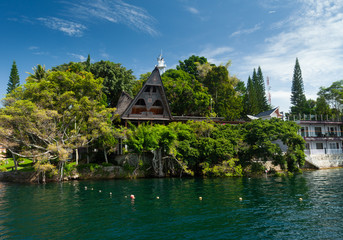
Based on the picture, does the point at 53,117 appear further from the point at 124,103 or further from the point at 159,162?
the point at 159,162

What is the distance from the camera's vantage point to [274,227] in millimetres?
11094

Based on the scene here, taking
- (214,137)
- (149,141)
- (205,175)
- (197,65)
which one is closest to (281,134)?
(214,137)

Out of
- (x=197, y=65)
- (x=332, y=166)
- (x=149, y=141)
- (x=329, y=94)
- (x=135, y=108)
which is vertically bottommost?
(x=332, y=166)

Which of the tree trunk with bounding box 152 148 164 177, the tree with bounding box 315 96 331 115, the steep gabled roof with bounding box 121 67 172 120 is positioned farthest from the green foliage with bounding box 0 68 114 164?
the tree with bounding box 315 96 331 115

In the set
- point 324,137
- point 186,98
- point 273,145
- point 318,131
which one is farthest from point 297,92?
point 273,145

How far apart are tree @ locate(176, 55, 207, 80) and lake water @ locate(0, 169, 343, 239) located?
4535 cm

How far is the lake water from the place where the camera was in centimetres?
1041

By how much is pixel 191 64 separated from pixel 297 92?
34758 mm

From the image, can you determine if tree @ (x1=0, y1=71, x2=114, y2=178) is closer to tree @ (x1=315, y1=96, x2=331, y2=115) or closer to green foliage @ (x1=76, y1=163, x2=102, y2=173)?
green foliage @ (x1=76, y1=163, x2=102, y2=173)

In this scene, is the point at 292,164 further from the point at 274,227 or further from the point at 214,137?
the point at 274,227

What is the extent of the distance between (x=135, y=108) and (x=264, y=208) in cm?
2690

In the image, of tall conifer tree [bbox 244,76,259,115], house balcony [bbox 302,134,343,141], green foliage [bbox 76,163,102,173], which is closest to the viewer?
green foliage [bbox 76,163,102,173]

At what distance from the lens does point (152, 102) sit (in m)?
37.5

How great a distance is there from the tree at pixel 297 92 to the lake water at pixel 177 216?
56.3 m
